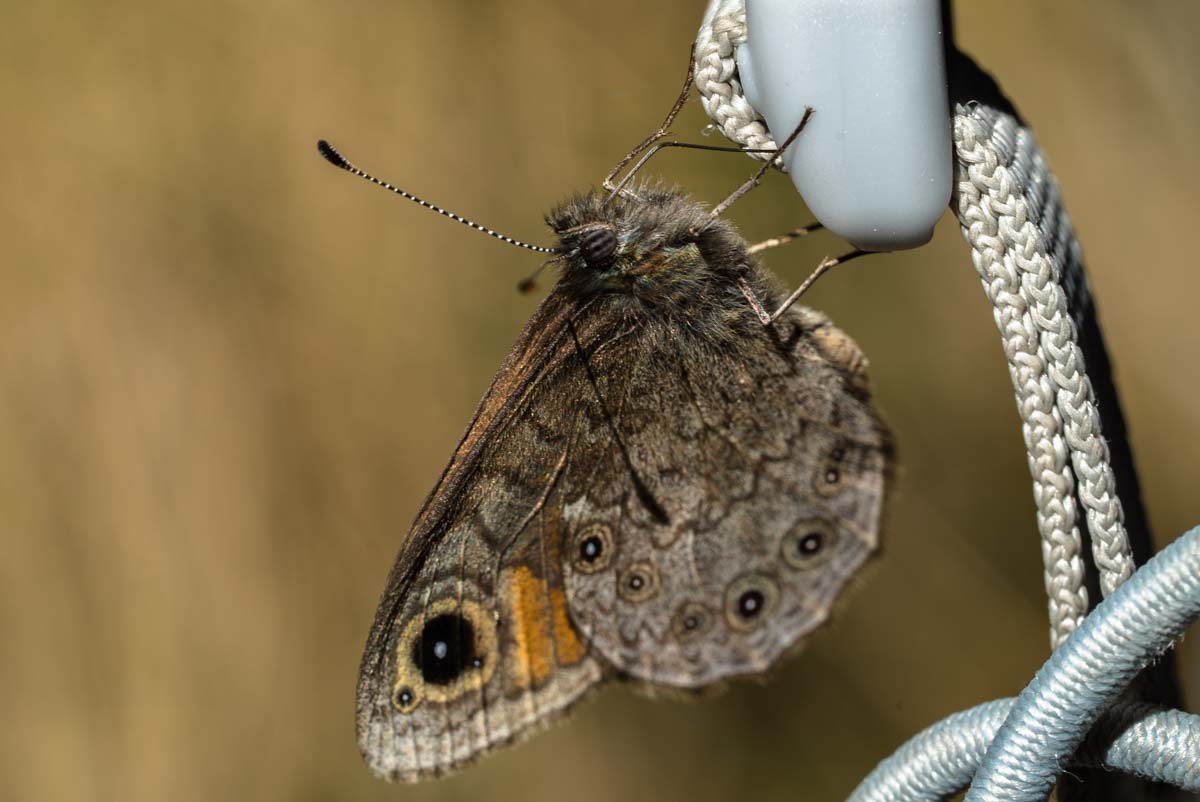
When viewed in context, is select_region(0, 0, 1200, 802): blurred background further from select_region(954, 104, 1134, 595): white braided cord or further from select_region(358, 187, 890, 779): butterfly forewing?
select_region(954, 104, 1134, 595): white braided cord

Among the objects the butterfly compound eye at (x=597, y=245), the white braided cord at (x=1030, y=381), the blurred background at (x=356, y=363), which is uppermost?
the white braided cord at (x=1030, y=381)

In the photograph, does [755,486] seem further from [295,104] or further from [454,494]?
[295,104]

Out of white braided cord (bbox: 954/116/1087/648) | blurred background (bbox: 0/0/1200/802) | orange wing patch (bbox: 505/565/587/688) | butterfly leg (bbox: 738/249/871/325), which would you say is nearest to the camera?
white braided cord (bbox: 954/116/1087/648)

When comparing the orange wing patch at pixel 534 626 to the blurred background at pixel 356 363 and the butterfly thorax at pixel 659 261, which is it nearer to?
the butterfly thorax at pixel 659 261

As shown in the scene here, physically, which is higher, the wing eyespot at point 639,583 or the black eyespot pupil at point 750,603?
the black eyespot pupil at point 750,603

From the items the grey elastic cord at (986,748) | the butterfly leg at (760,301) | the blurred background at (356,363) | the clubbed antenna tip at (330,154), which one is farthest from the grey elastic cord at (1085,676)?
the blurred background at (356,363)

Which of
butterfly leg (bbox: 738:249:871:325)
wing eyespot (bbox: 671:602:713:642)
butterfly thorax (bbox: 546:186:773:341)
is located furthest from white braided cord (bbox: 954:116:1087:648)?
wing eyespot (bbox: 671:602:713:642)
